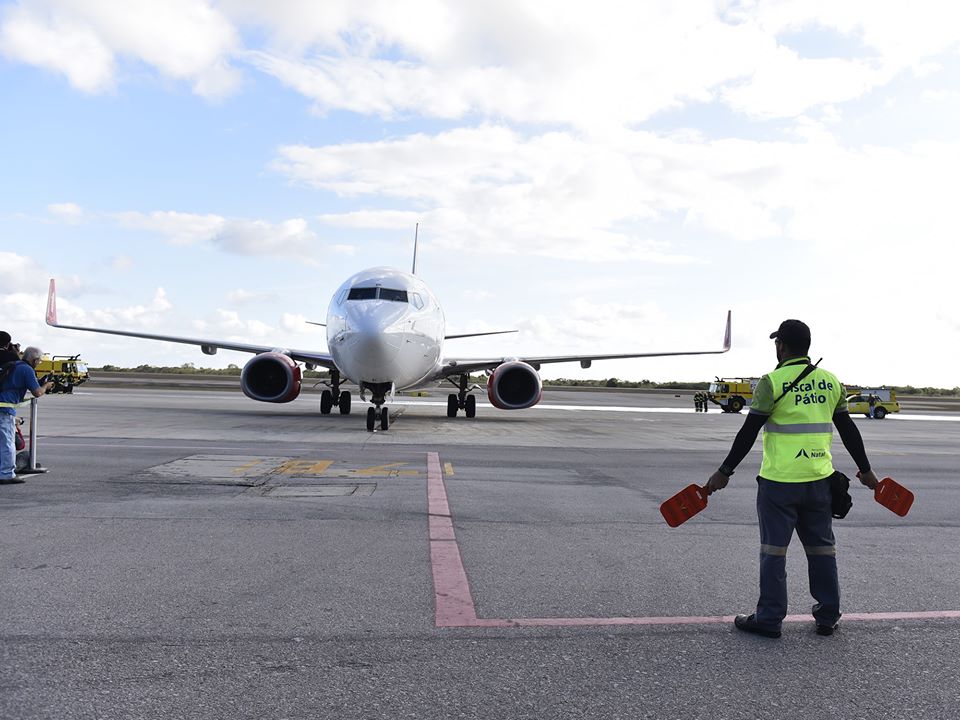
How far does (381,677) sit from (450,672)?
1.02ft

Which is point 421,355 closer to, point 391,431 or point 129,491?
point 391,431

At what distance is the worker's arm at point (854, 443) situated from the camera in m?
4.64

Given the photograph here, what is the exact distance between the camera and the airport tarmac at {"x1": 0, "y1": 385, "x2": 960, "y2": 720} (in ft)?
11.3

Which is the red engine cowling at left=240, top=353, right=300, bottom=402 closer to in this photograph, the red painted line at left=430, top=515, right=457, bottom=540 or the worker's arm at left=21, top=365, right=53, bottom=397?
the worker's arm at left=21, top=365, right=53, bottom=397

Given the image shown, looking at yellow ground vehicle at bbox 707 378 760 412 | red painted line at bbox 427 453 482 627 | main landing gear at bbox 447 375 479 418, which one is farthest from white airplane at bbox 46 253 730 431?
yellow ground vehicle at bbox 707 378 760 412

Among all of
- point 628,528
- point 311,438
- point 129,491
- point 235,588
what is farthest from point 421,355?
point 235,588

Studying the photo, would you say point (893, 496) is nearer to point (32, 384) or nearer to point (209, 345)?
point (32, 384)

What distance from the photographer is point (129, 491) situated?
28.5 feet

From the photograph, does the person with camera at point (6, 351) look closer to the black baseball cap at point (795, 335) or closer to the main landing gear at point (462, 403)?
the black baseball cap at point (795, 335)

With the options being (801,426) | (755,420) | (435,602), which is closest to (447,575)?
(435,602)

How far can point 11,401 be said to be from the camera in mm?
9500

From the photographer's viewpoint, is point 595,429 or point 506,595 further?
point 595,429

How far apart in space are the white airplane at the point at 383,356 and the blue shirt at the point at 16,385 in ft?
29.5

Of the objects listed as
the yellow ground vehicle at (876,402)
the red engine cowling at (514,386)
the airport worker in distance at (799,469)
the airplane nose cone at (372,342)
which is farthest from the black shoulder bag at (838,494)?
the yellow ground vehicle at (876,402)
